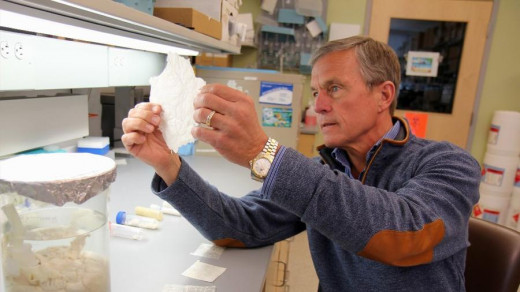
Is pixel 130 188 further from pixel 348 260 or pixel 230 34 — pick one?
pixel 230 34

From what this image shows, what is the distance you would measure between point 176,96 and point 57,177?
0.30 m

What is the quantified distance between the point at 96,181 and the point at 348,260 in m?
0.76

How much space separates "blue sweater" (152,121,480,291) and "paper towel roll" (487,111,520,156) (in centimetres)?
267

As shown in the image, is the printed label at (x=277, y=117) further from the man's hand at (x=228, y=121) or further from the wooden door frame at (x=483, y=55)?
the wooden door frame at (x=483, y=55)

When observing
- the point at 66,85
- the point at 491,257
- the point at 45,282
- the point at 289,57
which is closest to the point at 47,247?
the point at 45,282

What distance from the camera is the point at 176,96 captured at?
0.77 metres

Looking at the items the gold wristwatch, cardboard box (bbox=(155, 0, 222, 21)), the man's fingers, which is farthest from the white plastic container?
cardboard box (bbox=(155, 0, 222, 21))

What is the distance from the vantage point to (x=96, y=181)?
594 millimetres

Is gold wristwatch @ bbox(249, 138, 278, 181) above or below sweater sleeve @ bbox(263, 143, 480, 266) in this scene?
above

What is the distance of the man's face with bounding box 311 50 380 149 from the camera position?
1103mm

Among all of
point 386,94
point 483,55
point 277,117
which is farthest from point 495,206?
point 386,94

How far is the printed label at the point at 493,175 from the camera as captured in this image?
321 cm

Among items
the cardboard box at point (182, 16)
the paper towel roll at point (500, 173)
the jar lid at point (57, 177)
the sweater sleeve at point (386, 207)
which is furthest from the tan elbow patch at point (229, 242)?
the paper towel roll at point (500, 173)

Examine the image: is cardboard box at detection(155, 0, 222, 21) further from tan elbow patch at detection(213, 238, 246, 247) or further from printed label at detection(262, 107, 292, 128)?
tan elbow patch at detection(213, 238, 246, 247)
